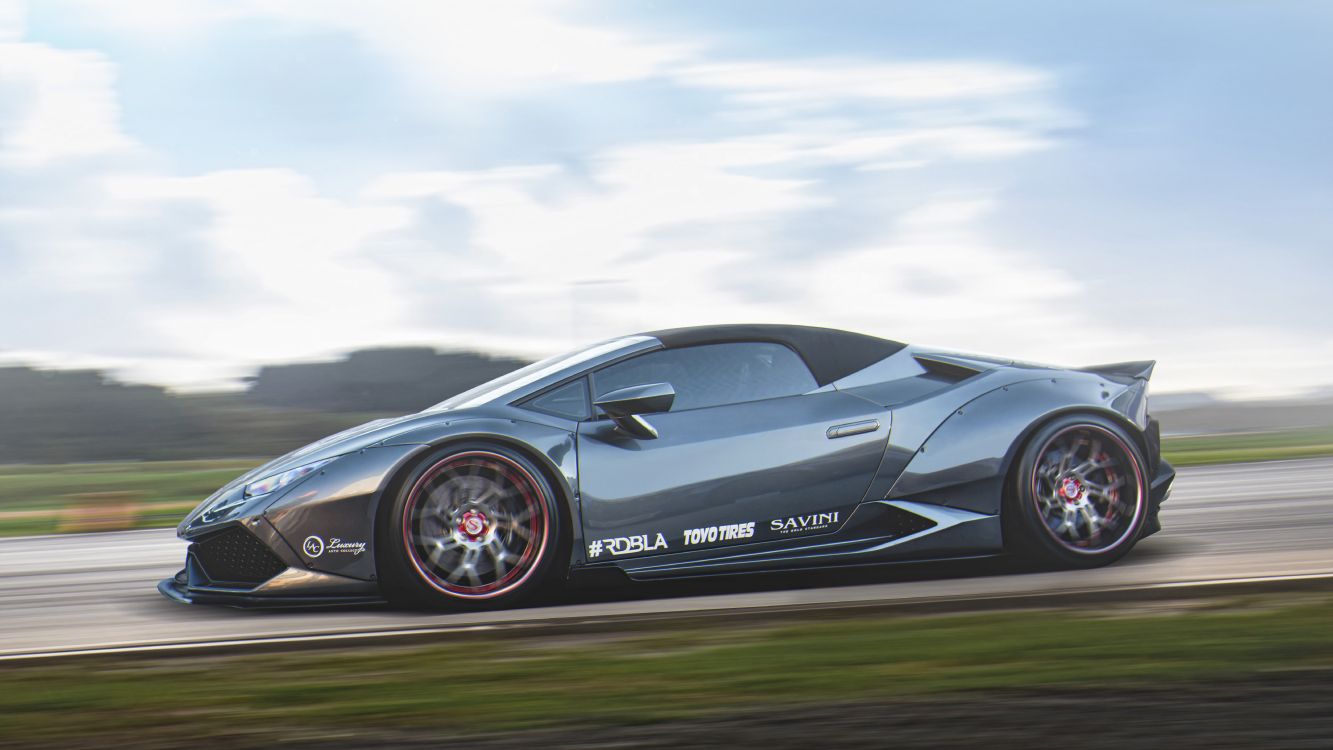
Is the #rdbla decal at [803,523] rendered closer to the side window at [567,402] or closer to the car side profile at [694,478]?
the car side profile at [694,478]

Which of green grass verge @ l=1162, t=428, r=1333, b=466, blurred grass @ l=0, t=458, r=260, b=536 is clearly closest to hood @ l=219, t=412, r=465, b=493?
blurred grass @ l=0, t=458, r=260, b=536

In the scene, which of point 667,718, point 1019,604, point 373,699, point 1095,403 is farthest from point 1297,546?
point 373,699

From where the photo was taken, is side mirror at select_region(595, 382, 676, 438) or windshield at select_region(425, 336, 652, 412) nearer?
side mirror at select_region(595, 382, 676, 438)

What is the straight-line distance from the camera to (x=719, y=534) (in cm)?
579

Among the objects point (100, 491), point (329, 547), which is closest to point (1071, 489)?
point (329, 547)

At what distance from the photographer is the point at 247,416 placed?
9550 centimetres

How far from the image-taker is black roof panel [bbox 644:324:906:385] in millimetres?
6152

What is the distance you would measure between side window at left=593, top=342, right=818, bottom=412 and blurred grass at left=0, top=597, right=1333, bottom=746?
48.6 inches

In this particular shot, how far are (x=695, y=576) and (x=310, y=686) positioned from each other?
6.68ft

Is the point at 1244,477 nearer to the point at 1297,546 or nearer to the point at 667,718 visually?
the point at 1297,546

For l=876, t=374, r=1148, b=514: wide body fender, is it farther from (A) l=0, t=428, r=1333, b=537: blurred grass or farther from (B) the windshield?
(A) l=0, t=428, r=1333, b=537: blurred grass

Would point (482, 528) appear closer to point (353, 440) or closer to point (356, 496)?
point (356, 496)

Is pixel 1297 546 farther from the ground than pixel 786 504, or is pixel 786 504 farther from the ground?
pixel 786 504

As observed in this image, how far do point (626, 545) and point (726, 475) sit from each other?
53cm
